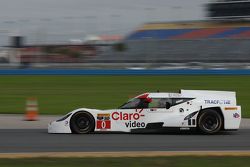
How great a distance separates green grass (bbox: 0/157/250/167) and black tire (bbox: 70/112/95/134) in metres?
3.77

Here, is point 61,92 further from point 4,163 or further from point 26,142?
point 4,163

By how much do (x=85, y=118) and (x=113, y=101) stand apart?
1068cm

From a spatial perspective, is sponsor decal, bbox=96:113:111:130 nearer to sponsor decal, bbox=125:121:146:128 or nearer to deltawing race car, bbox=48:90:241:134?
deltawing race car, bbox=48:90:241:134

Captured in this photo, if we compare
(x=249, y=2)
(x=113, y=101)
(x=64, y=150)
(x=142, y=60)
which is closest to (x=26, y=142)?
(x=64, y=150)

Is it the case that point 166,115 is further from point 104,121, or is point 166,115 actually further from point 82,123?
point 82,123

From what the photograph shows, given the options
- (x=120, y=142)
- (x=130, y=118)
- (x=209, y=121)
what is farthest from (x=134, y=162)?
(x=209, y=121)

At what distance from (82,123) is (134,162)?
14.4 feet

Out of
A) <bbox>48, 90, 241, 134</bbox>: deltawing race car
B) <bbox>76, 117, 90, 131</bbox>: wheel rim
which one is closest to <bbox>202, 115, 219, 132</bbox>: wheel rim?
<bbox>48, 90, 241, 134</bbox>: deltawing race car

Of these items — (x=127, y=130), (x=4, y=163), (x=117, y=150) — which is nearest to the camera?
(x=4, y=163)

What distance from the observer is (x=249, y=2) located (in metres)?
80.5

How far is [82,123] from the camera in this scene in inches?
488

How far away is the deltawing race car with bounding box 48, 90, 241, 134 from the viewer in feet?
39.7

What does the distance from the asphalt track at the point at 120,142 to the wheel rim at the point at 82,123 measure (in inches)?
11.5

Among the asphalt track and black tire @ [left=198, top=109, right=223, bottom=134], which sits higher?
black tire @ [left=198, top=109, right=223, bottom=134]
